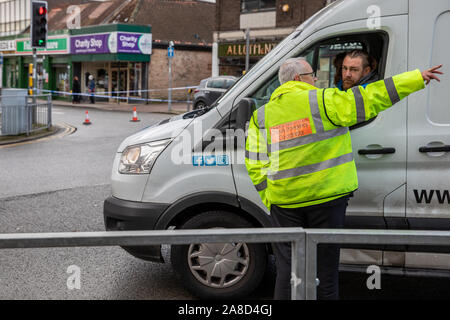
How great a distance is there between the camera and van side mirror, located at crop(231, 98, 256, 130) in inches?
147

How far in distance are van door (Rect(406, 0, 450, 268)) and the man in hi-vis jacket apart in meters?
0.73

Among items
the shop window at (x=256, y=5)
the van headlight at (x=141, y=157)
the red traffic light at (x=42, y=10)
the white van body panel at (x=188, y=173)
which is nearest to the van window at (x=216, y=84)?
the red traffic light at (x=42, y=10)

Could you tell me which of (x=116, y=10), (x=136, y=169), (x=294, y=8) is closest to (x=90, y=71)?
(x=116, y=10)

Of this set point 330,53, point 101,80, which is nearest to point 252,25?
point 101,80

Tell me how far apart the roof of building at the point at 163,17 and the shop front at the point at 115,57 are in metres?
1.55

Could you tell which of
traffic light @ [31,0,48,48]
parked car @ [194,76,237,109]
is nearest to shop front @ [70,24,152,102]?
parked car @ [194,76,237,109]

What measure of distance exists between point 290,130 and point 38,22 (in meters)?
17.2

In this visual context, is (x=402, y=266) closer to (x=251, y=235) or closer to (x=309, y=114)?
(x=309, y=114)

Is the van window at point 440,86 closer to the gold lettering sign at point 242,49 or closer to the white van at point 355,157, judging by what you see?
the white van at point 355,157

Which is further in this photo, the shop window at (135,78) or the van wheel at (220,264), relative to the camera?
the shop window at (135,78)

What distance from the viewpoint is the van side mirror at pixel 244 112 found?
3.73m

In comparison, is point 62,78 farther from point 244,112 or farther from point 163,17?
point 244,112

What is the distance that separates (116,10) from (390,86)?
37.7 metres

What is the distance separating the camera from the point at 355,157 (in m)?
3.90
